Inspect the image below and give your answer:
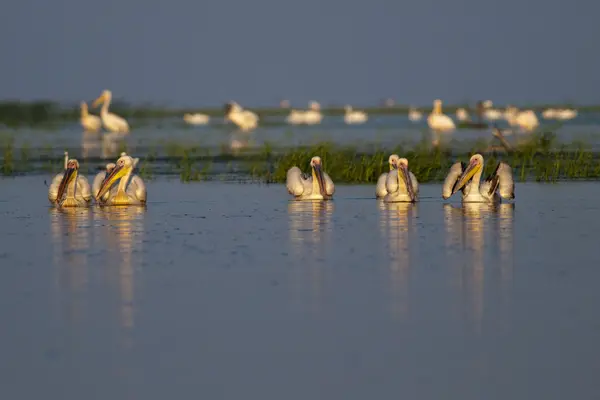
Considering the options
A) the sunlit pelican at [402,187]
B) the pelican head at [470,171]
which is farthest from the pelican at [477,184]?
the sunlit pelican at [402,187]

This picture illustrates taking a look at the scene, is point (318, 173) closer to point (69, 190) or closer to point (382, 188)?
point (382, 188)

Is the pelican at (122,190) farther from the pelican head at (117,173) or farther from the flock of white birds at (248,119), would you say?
the flock of white birds at (248,119)

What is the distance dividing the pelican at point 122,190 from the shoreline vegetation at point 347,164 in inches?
139

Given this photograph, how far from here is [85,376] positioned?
7.41 metres

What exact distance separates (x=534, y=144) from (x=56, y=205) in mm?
8691

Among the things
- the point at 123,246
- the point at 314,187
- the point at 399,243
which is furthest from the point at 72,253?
the point at 314,187

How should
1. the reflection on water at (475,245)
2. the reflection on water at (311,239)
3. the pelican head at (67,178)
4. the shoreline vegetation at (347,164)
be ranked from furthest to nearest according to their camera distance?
the shoreline vegetation at (347,164)
the pelican head at (67,178)
the reflection on water at (311,239)
the reflection on water at (475,245)

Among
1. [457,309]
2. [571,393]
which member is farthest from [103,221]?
[571,393]

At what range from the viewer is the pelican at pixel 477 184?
16438mm

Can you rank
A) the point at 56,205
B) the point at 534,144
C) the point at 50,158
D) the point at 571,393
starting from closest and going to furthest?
the point at 571,393
the point at 56,205
the point at 534,144
the point at 50,158

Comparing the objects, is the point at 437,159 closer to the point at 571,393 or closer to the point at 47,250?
the point at 47,250

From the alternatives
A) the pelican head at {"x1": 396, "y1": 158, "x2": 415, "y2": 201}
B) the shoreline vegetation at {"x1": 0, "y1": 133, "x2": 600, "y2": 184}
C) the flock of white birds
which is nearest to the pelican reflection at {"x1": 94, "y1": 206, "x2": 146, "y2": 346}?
the pelican head at {"x1": 396, "y1": 158, "x2": 415, "y2": 201}

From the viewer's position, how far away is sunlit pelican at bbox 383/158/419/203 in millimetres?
16641

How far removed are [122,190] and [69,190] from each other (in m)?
0.54
